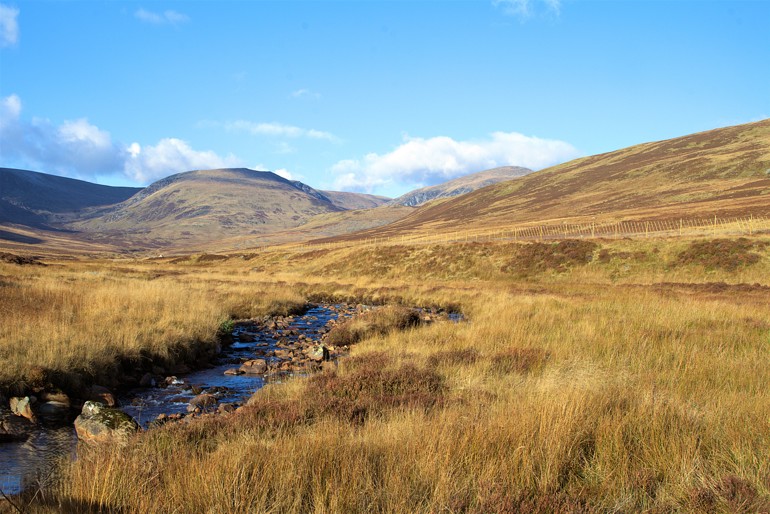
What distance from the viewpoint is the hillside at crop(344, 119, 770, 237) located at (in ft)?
253

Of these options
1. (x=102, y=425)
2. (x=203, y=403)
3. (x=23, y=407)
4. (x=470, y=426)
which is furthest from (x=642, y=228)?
(x=23, y=407)

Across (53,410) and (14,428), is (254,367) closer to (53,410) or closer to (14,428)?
(53,410)

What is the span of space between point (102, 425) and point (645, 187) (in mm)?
125171

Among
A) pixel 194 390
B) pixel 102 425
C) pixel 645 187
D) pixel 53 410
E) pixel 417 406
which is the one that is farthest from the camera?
pixel 645 187

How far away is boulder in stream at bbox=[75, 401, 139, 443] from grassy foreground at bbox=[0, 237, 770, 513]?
146 centimetres

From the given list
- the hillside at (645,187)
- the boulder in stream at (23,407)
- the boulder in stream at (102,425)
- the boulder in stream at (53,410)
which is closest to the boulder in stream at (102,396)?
the boulder in stream at (53,410)

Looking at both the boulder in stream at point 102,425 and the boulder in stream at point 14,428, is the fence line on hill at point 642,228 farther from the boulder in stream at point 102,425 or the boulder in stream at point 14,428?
the boulder in stream at point 14,428

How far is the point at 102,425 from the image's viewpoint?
263 inches

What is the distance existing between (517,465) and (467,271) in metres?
36.5

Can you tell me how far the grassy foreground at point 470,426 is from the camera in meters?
3.57

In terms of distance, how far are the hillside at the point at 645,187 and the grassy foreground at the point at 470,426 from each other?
5713 centimetres

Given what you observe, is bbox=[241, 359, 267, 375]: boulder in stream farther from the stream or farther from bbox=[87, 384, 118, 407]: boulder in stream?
bbox=[87, 384, 118, 407]: boulder in stream

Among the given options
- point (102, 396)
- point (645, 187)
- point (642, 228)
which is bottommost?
point (102, 396)

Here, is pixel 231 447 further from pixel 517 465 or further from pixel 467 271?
pixel 467 271
